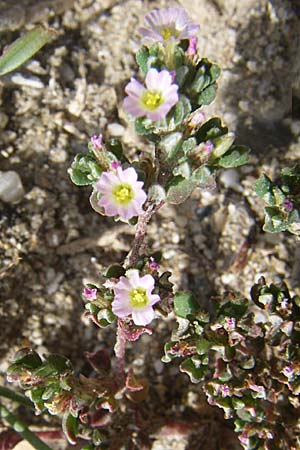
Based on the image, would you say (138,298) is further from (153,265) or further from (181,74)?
(181,74)

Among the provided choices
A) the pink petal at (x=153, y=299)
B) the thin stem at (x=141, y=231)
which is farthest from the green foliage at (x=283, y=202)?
the pink petal at (x=153, y=299)

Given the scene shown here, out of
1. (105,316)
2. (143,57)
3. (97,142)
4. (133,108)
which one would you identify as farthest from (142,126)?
(105,316)

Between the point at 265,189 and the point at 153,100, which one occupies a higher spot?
the point at 153,100

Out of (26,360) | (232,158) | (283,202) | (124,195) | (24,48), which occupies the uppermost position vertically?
(24,48)

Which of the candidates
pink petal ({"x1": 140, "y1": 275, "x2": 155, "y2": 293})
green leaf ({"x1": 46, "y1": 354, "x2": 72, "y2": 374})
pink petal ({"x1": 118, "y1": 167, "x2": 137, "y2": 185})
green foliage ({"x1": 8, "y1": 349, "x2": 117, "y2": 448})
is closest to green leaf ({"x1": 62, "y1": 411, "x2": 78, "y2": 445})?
green foliage ({"x1": 8, "y1": 349, "x2": 117, "y2": 448})

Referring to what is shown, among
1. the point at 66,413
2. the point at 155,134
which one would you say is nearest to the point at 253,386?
the point at 66,413

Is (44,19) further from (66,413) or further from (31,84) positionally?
(66,413)

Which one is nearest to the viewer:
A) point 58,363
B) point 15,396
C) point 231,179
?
point 58,363
